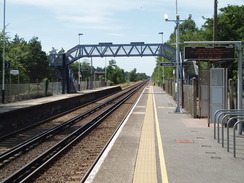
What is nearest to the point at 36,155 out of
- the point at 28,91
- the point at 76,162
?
the point at 76,162

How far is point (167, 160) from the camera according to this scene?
8367mm

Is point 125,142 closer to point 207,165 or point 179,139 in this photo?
point 179,139

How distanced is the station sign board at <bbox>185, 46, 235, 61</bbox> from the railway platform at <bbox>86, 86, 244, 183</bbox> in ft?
10.4

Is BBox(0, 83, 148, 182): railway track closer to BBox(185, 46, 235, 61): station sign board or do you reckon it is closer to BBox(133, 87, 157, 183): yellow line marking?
BBox(133, 87, 157, 183): yellow line marking

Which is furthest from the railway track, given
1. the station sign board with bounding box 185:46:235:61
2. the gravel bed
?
the station sign board with bounding box 185:46:235:61

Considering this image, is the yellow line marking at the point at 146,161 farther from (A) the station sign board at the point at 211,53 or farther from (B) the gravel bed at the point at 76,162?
(A) the station sign board at the point at 211,53

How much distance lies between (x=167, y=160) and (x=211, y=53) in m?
7.13

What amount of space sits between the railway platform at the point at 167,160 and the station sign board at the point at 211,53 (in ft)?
10.4

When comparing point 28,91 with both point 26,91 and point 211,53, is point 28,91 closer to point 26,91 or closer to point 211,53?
point 26,91

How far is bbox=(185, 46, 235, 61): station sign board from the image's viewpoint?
1399 centimetres

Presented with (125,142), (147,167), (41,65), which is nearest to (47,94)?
(125,142)

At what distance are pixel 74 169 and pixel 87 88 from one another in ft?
189

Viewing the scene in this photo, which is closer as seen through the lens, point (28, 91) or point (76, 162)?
point (76, 162)

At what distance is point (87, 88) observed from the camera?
65562 millimetres
